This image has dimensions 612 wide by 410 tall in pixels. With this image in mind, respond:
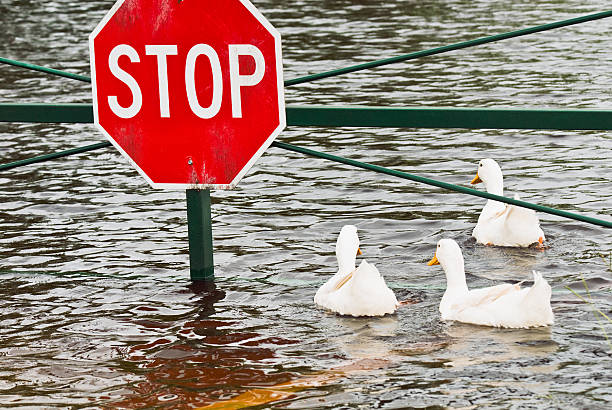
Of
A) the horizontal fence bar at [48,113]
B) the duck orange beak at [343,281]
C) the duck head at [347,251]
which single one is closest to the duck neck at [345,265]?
the duck head at [347,251]

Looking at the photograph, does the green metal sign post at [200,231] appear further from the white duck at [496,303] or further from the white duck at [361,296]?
the white duck at [496,303]

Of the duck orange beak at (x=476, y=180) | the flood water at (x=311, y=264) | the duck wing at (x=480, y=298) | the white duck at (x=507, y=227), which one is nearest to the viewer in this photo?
the flood water at (x=311, y=264)

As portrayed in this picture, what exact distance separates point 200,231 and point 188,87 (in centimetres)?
100

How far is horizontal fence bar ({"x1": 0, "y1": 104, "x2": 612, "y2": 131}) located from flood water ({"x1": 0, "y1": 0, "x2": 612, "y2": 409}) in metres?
1.22

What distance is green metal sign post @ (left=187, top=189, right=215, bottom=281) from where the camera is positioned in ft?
25.8

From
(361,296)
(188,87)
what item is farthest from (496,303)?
(188,87)

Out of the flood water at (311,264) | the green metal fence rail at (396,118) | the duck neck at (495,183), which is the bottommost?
the flood water at (311,264)

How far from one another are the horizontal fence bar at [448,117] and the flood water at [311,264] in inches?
47.9

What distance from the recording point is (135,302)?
817 cm

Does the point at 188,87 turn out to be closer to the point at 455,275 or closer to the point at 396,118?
the point at 396,118

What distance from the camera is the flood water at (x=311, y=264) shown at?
255 inches

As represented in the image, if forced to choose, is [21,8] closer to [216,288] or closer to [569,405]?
[216,288]

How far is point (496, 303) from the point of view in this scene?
7434mm

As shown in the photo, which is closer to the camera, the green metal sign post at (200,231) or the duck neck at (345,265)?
the green metal sign post at (200,231)
